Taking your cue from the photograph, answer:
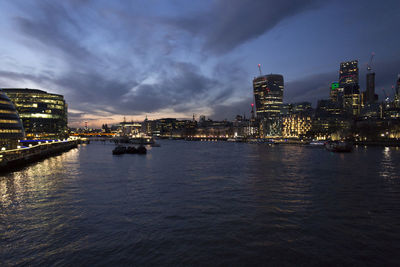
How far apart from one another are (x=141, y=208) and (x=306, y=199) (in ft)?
56.6

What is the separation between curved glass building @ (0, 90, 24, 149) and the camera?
85919mm

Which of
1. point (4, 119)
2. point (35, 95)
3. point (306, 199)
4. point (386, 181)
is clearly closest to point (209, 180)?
point (306, 199)

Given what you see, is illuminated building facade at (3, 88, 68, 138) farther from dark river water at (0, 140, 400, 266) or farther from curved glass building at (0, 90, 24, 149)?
dark river water at (0, 140, 400, 266)

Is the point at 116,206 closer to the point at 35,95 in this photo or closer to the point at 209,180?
the point at 209,180

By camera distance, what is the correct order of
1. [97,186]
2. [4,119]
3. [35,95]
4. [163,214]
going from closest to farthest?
[163,214] < [97,186] < [4,119] < [35,95]

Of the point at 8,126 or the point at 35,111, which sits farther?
the point at 35,111

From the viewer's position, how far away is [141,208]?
22.6 m

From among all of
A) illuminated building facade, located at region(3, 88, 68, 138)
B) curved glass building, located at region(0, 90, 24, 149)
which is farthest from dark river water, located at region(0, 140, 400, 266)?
illuminated building facade, located at region(3, 88, 68, 138)

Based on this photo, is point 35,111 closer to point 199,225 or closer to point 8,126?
point 8,126

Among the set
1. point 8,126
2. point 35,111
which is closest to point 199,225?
point 8,126

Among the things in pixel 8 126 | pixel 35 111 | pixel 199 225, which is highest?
pixel 35 111

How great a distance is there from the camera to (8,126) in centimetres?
9000

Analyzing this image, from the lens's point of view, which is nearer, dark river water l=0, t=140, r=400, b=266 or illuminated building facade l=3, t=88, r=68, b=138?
dark river water l=0, t=140, r=400, b=266

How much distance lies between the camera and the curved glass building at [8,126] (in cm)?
8592
